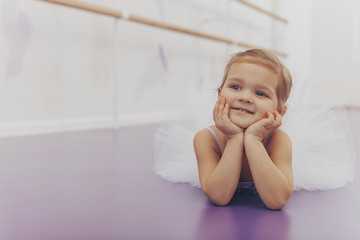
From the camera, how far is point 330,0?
193 inches

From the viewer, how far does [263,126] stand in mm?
711

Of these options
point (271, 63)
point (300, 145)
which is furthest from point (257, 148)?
point (300, 145)

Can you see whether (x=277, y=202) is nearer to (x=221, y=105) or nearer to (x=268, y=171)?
(x=268, y=171)

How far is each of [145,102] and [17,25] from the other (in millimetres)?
967

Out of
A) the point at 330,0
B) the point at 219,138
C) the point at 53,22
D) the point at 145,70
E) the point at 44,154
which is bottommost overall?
the point at 44,154

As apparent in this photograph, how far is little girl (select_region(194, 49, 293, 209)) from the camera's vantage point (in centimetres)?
69

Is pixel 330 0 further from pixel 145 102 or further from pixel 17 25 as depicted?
pixel 17 25

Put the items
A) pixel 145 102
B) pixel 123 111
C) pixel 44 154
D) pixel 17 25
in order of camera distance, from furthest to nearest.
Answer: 1. pixel 145 102
2. pixel 123 111
3. pixel 17 25
4. pixel 44 154

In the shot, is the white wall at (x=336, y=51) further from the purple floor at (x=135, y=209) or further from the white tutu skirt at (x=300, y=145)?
the purple floor at (x=135, y=209)

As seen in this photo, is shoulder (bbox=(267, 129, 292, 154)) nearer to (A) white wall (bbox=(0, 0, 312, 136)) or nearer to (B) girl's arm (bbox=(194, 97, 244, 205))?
(B) girl's arm (bbox=(194, 97, 244, 205))

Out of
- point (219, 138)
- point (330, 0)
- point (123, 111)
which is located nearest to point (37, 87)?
point (123, 111)

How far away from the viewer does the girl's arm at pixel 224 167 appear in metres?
0.70

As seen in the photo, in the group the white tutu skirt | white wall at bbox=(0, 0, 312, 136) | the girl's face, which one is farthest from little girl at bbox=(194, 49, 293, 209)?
white wall at bbox=(0, 0, 312, 136)

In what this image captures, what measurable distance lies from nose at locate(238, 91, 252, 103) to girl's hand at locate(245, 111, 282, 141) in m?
0.04
